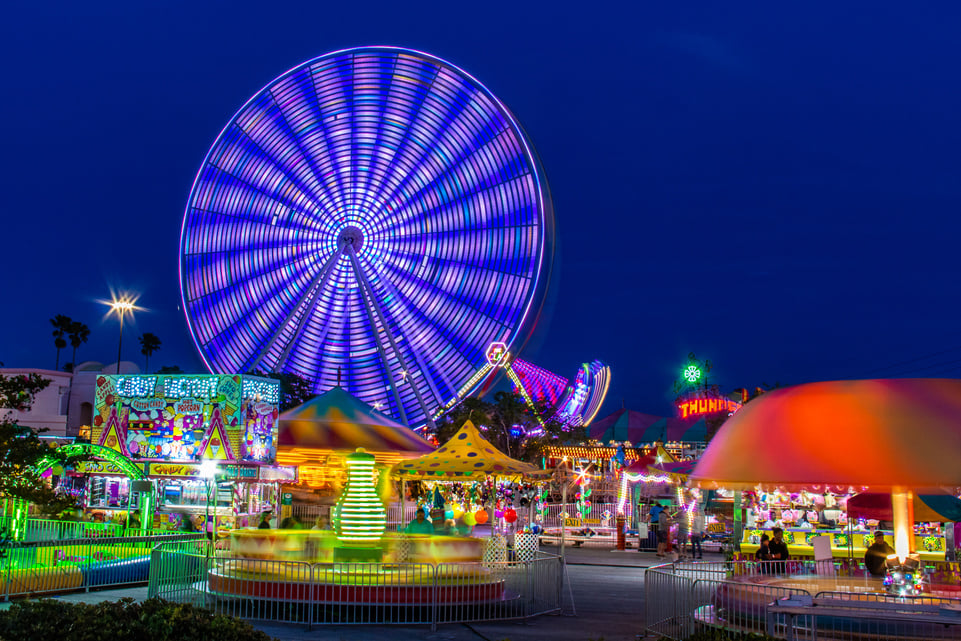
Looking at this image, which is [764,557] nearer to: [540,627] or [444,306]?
[540,627]

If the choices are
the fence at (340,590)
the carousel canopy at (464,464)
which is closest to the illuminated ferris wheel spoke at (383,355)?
the carousel canopy at (464,464)

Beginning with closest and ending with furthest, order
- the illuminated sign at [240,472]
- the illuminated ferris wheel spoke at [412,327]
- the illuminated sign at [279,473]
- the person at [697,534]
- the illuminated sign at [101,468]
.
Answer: the illuminated sign at [101,468]
the illuminated sign at [240,472]
the person at [697,534]
the illuminated sign at [279,473]
the illuminated ferris wheel spoke at [412,327]

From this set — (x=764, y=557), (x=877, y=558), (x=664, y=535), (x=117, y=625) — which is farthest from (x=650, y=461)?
(x=117, y=625)

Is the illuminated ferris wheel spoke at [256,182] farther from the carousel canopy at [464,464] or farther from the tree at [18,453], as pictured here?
the tree at [18,453]

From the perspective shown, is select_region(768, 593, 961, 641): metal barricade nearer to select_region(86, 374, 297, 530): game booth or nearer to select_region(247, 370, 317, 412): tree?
select_region(86, 374, 297, 530): game booth

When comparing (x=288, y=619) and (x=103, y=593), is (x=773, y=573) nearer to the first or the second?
(x=288, y=619)

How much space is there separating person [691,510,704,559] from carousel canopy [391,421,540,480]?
34.4 ft

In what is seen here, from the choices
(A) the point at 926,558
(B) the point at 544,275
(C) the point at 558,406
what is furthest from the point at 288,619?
(C) the point at 558,406

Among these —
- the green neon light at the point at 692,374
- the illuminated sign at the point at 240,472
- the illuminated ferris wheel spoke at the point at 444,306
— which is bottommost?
the illuminated sign at the point at 240,472

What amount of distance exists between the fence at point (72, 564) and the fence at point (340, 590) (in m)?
1.92

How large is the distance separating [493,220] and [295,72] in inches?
459

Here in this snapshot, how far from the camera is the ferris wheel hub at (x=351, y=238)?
129 ft

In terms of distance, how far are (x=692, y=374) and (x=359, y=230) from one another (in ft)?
178

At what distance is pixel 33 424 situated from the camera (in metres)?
49.8
